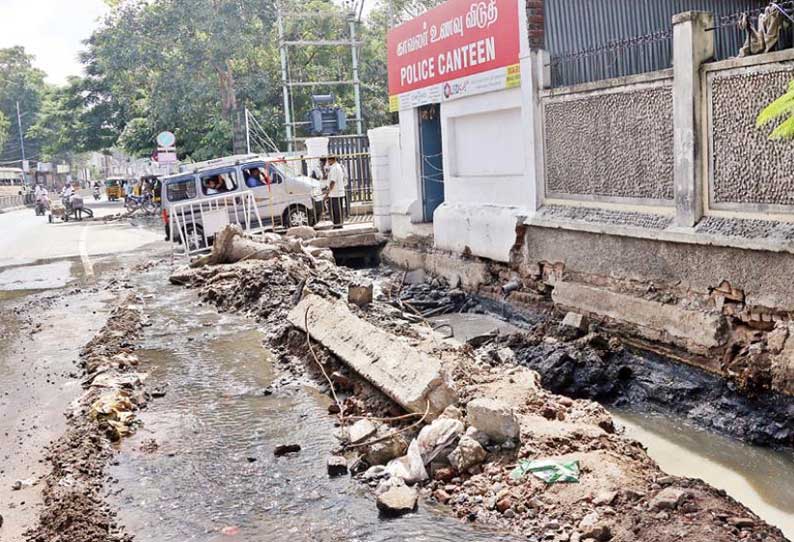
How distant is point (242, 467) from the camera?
6355mm

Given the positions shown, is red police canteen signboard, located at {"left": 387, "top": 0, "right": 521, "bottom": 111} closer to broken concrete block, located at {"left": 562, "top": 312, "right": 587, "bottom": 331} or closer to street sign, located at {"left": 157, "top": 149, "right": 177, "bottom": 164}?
broken concrete block, located at {"left": 562, "top": 312, "right": 587, "bottom": 331}

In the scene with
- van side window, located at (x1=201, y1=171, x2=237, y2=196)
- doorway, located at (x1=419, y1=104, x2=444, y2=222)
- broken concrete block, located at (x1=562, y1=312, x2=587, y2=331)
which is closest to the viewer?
broken concrete block, located at (x1=562, y1=312, x2=587, y2=331)

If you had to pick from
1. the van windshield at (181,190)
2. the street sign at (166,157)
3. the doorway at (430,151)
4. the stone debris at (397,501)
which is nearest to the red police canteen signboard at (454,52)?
the doorway at (430,151)

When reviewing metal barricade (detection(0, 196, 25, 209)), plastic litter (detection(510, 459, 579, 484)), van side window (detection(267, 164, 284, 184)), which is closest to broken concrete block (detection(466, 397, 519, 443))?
plastic litter (detection(510, 459, 579, 484))

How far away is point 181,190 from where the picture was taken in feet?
61.4

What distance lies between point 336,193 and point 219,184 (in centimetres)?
266

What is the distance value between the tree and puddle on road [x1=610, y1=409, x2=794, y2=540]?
86.7 metres

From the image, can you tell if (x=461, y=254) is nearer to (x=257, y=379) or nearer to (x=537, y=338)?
(x=537, y=338)

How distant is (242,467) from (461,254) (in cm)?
814

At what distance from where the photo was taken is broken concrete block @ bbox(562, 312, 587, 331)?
9.88 m

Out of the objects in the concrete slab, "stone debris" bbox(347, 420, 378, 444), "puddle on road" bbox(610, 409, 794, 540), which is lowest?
"puddle on road" bbox(610, 409, 794, 540)

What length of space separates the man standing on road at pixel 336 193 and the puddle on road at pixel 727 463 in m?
12.1

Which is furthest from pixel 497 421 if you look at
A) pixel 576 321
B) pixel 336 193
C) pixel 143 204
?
pixel 143 204

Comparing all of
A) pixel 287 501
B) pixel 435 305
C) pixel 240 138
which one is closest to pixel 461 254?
pixel 435 305
